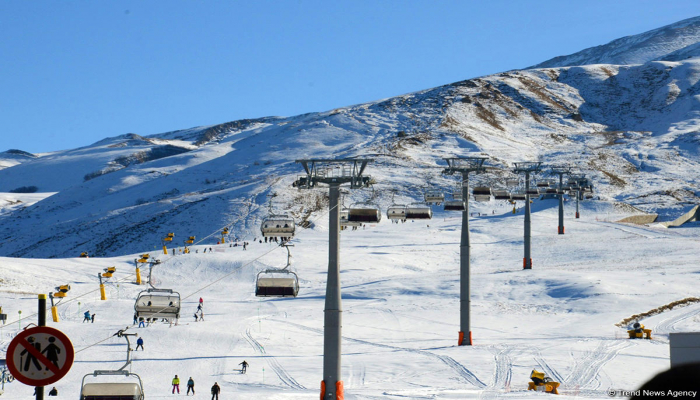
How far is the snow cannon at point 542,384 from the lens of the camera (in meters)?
25.0

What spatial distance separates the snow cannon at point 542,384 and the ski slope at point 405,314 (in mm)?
913

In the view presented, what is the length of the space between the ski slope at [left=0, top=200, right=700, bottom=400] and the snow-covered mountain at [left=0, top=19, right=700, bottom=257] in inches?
758

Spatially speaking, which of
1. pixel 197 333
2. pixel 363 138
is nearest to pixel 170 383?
pixel 197 333

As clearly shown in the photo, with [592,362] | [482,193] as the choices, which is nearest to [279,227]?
[592,362]

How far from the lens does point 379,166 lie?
13225 cm

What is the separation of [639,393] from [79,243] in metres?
111

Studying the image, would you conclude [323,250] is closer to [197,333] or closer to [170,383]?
[197,333]

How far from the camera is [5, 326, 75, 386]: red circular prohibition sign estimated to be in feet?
20.7

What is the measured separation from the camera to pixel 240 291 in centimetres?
5728

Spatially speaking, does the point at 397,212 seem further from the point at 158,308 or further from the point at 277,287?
the point at 158,308

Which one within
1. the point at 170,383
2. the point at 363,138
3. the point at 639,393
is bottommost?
the point at 170,383

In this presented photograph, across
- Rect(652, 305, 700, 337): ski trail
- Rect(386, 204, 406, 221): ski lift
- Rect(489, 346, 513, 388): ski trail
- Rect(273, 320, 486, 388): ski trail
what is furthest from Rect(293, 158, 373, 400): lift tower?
Rect(652, 305, 700, 337): ski trail

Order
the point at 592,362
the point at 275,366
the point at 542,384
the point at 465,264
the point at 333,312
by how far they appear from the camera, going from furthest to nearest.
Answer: the point at 465,264 → the point at 275,366 → the point at 592,362 → the point at 542,384 → the point at 333,312

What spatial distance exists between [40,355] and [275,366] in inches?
1042
